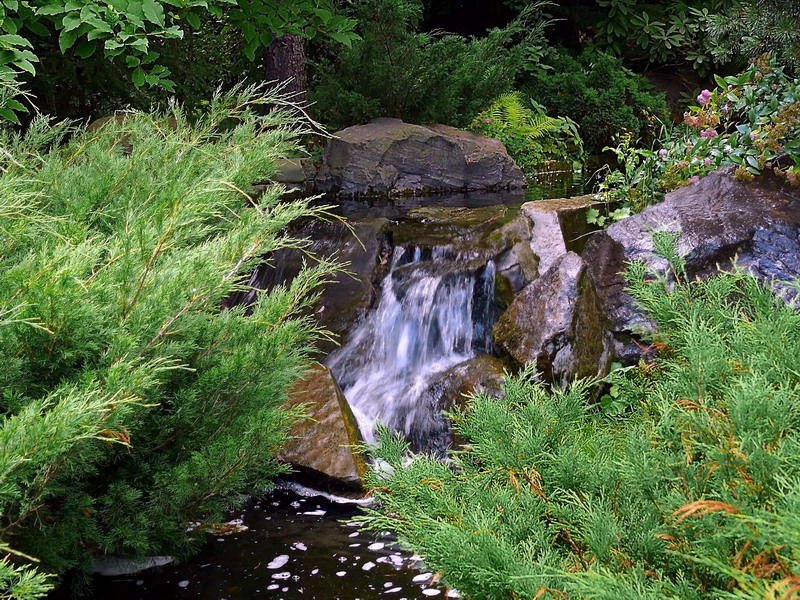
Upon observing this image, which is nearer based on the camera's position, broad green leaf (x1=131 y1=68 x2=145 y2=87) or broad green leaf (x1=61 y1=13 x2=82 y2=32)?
broad green leaf (x1=61 y1=13 x2=82 y2=32)

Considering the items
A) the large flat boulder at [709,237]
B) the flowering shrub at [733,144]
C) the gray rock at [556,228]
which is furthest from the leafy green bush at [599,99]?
the large flat boulder at [709,237]

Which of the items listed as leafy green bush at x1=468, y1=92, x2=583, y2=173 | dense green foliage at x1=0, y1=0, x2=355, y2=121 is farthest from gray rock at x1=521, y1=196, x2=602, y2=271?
leafy green bush at x1=468, y1=92, x2=583, y2=173

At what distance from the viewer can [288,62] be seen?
8.61m

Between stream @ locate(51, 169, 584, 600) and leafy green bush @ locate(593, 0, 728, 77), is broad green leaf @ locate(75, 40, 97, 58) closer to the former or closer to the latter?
stream @ locate(51, 169, 584, 600)

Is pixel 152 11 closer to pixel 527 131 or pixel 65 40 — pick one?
pixel 65 40

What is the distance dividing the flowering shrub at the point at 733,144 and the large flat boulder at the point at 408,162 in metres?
2.72

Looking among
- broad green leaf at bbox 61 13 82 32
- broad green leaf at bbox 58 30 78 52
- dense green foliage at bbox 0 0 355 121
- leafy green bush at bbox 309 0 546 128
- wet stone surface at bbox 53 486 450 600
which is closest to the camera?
wet stone surface at bbox 53 486 450 600

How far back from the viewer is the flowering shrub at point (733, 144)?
4.93 m

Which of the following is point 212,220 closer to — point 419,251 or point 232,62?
point 419,251

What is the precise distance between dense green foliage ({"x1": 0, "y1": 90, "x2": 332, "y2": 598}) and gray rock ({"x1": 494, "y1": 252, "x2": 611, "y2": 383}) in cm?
191

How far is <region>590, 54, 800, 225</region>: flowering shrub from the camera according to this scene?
4.93 m

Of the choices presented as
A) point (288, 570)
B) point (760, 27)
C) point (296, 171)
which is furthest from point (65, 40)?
point (296, 171)

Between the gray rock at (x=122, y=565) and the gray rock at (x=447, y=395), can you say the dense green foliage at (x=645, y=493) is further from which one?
the gray rock at (x=447, y=395)

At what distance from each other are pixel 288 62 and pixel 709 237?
5.52 metres
